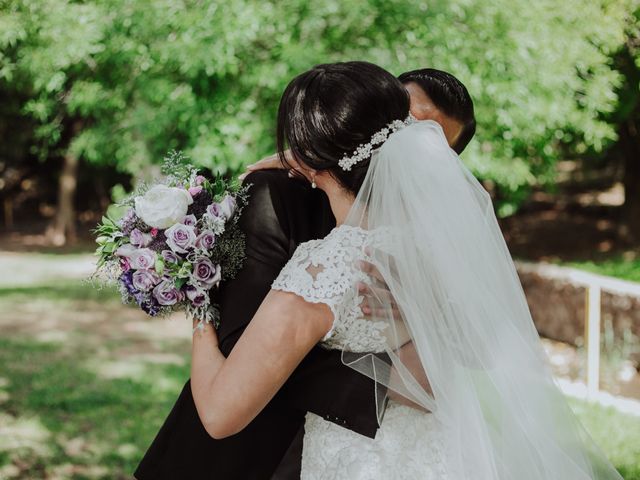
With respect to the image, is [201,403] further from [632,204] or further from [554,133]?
[632,204]

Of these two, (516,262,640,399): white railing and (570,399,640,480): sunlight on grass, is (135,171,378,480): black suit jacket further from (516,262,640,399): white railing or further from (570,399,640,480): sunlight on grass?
(516,262,640,399): white railing

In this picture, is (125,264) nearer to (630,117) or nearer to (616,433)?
(616,433)

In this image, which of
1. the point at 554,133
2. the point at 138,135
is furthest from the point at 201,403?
the point at 138,135

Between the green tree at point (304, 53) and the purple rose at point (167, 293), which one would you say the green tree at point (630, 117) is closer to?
the green tree at point (304, 53)

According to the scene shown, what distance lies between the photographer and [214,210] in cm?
230

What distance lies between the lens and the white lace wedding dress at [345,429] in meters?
2.05

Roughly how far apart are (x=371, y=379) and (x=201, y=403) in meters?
0.52

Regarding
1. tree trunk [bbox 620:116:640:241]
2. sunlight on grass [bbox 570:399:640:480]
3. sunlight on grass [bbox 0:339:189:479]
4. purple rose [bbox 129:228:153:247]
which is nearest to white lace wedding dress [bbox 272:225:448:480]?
purple rose [bbox 129:228:153:247]

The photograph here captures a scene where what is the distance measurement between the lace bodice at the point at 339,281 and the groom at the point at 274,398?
14 cm

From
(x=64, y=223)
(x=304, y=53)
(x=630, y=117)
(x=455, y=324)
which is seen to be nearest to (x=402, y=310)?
(x=455, y=324)

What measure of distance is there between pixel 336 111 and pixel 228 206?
479mm

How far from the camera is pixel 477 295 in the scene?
7.21 feet

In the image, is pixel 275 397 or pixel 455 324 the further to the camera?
pixel 275 397

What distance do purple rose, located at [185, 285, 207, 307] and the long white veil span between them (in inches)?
18.0
